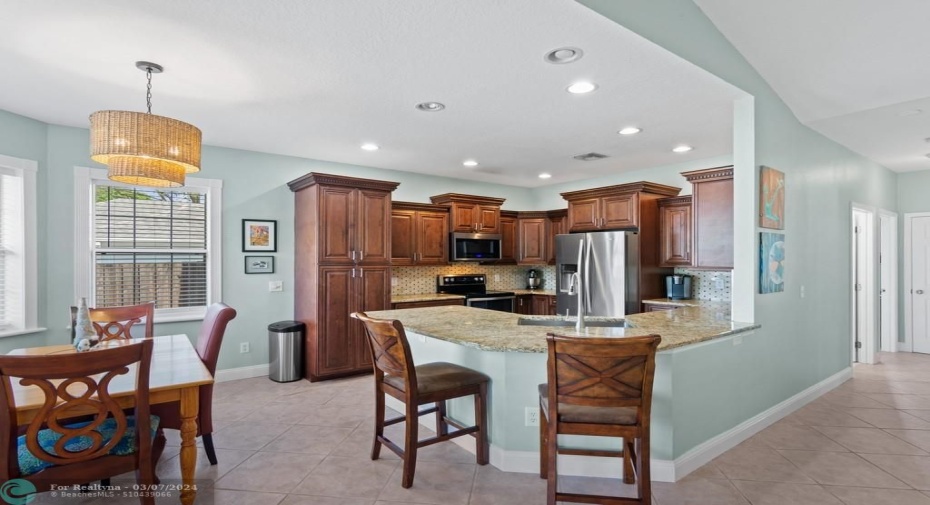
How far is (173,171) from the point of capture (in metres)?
2.62

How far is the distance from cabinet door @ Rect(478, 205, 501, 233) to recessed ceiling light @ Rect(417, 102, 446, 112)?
9.44 feet

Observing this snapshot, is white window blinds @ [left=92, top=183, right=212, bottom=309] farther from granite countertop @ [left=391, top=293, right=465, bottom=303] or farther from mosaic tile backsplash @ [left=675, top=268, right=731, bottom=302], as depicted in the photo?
mosaic tile backsplash @ [left=675, top=268, right=731, bottom=302]

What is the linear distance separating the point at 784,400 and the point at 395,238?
4194 mm

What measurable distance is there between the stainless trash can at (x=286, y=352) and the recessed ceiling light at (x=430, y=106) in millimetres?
2664

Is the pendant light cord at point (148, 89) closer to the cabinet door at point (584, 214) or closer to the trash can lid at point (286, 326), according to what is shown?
the trash can lid at point (286, 326)

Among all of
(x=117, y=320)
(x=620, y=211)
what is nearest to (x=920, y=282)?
(x=620, y=211)

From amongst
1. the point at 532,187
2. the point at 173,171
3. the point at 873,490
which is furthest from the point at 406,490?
the point at 532,187

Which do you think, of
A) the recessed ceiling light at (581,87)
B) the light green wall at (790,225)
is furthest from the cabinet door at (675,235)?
the recessed ceiling light at (581,87)

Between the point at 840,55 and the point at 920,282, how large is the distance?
490 cm

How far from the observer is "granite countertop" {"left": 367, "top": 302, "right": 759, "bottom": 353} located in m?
2.46

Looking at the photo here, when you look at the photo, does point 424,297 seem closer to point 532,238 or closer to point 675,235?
point 532,238

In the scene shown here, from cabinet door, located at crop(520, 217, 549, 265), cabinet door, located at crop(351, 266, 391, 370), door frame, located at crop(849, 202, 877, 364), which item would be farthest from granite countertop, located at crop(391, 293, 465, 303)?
door frame, located at crop(849, 202, 877, 364)

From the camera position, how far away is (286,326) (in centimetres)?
475

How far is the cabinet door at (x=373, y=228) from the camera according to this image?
16.1ft
